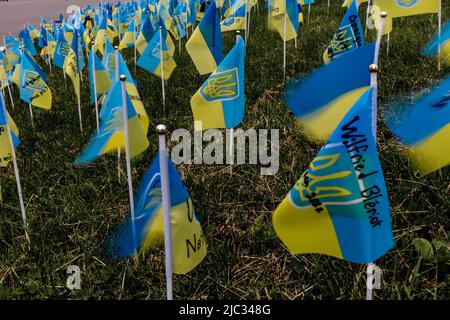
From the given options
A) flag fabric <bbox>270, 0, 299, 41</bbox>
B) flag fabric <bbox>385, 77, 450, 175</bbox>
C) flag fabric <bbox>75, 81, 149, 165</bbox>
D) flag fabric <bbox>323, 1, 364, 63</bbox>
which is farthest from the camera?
flag fabric <bbox>270, 0, 299, 41</bbox>

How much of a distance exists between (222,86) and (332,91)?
36.5 inches

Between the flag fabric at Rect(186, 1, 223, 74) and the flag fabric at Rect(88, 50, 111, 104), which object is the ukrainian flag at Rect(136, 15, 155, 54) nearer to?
the flag fabric at Rect(88, 50, 111, 104)

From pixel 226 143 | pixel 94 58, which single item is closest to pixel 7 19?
pixel 94 58

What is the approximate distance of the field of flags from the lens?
6.60 feet

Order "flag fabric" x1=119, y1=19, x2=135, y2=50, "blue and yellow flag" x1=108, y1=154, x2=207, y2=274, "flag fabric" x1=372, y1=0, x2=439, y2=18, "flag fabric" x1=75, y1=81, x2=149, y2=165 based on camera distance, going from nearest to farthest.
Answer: "blue and yellow flag" x1=108, y1=154, x2=207, y2=274 → "flag fabric" x1=75, y1=81, x2=149, y2=165 → "flag fabric" x1=372, y1=0, x2=439, y2=18 → "flag fabric" x1=119, y1=19, x2=135, y2=50

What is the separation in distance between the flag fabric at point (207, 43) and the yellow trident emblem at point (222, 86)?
1.37m

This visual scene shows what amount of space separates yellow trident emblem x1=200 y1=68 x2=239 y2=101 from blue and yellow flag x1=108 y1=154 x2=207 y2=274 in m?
1.32

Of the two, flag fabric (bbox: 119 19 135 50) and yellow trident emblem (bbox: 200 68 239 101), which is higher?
flag fabric (bbox: 119 19 135 50)

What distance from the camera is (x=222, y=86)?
3391mm

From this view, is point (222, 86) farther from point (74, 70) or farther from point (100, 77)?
point (74, 70)

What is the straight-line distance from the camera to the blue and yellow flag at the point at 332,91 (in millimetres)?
2615

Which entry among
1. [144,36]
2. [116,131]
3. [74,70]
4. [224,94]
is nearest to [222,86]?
[224,94]

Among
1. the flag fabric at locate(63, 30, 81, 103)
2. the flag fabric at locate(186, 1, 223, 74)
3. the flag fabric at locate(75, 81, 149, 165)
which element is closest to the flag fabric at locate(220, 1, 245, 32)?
the flag fabric at locate(186, 1, 223, 74)

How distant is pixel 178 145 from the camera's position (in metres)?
4.52
